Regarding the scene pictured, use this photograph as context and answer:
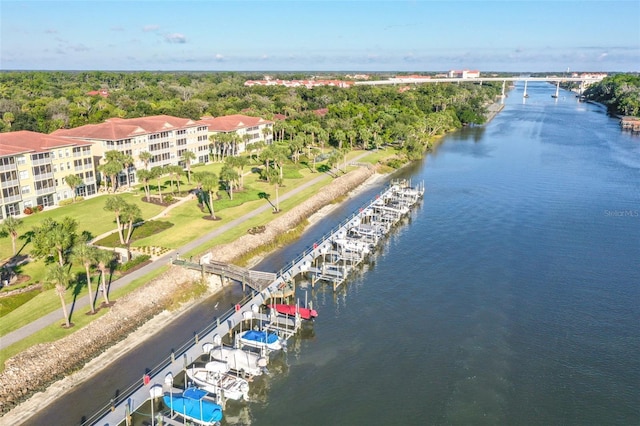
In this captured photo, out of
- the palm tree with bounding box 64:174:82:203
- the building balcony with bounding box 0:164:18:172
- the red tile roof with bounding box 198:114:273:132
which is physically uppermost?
the red tile roof with bounding box 198:114:273:132

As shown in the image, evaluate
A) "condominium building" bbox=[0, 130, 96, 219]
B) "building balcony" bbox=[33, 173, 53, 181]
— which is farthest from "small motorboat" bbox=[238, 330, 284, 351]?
"building balcony" bbox=[33, 173, 53, 181]

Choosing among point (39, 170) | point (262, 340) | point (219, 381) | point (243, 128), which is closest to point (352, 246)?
point (262, 340)

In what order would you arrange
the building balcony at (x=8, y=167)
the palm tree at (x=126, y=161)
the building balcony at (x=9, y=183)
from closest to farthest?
the building balcony at (x=8, y=167) → the building balcony at (x=9, y=183) → the palm tree at (x=126, y=161)

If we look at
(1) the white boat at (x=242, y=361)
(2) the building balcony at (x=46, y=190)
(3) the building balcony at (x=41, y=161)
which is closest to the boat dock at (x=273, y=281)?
(1) the white boat at (x=242, y=361)

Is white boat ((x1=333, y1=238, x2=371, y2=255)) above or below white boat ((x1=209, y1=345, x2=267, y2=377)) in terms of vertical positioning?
above

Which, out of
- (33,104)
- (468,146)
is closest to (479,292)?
(468,146)

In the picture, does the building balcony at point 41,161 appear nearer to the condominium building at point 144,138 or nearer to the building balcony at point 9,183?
the building balcony at point 9,183

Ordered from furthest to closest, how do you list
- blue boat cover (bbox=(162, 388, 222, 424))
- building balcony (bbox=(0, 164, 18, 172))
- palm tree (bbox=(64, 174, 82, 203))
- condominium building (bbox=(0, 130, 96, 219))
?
palm tree (bbox=(64, 174, 82, 203)) < condominium building (bbox=(0, 130, 96, 219)) < building balcony (bbox=(0, 164, 18, 172)) < blue boat cover (bbox=(162, 388, 222, 424))

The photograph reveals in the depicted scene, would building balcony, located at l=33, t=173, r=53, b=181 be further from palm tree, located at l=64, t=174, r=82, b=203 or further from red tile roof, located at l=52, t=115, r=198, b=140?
red tile roof, located at l=52, t=115, r=198, b=140
